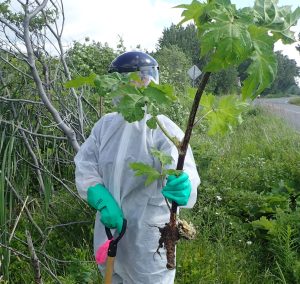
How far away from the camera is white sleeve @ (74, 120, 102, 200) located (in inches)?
82.9

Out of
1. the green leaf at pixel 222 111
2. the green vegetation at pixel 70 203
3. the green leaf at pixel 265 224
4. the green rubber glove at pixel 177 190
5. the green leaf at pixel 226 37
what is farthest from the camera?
the green leaf at pixel 265 224

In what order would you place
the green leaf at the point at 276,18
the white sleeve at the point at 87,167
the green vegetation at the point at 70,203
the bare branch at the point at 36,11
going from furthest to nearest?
1. the green vegetation at the point at 70,203
2. the bare branch at the point at 36,11
3. the white sleeve at the point at 87,167
4. the green leaf at the point at 276,18

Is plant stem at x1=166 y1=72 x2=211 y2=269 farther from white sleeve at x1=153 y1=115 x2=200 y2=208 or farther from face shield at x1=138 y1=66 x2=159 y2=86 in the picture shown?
face shield at x1=138 y1=66 x2=159 y2=86

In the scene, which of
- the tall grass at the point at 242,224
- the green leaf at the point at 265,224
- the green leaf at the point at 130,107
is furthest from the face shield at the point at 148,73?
the green leaf at the point at 265,224

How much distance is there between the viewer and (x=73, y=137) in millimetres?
2672

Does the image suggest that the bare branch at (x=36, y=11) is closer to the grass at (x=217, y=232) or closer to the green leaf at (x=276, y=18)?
the grass at (x=217, y=232)

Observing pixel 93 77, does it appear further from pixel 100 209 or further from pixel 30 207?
pixel 30 207

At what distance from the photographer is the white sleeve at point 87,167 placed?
211 cm

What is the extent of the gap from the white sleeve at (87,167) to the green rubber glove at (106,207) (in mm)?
85

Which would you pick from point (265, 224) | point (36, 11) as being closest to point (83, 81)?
point (36, 11)

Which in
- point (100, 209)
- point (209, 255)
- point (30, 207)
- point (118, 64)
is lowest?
point (209, 255)

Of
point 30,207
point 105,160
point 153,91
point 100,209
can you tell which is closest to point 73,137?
point 105,160

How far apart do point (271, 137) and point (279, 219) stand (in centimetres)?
365

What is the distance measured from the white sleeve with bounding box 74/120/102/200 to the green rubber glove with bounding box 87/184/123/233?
0.09 meters
